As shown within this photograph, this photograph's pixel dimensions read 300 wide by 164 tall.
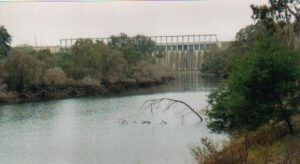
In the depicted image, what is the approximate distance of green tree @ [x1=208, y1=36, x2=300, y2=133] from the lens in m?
17.5

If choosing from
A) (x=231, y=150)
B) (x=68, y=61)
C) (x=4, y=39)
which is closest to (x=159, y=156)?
(x=231, y=150)

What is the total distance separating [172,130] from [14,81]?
4011 cm

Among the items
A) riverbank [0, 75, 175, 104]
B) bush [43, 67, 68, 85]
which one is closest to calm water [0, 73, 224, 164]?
riverbank [0, 75, 175, 104]

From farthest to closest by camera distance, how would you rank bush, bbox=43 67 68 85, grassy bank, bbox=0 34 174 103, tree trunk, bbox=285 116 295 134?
bush, bbox=43 67 68 85 → grassy bank, bbox=0 34 174 103 → tree trunk, bbox=285 116 295 134

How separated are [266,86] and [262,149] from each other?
372cm

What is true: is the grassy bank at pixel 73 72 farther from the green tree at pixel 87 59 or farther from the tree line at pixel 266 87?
the tree line at pixel 266 87

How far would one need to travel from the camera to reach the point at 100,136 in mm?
31438

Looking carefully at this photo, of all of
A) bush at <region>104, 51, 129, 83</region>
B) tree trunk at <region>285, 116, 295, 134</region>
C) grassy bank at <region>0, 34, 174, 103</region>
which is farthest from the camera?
bush at <region>104, 51, 129, 83</region>

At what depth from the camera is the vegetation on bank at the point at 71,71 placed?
68.3 m

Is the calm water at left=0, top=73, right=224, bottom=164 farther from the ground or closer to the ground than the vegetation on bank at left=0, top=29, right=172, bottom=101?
closer to the ground

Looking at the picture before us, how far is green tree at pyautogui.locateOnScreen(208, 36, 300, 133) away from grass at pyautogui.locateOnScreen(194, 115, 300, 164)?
0.51 meters

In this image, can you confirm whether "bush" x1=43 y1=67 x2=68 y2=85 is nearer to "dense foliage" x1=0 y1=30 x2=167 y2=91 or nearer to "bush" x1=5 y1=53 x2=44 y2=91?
"dense foliage" x1=0 y1=30 x2=167 y2=91

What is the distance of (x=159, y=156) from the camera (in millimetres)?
23750

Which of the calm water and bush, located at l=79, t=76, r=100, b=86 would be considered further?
bush, located at l=79, t=76, r=100, b=86
